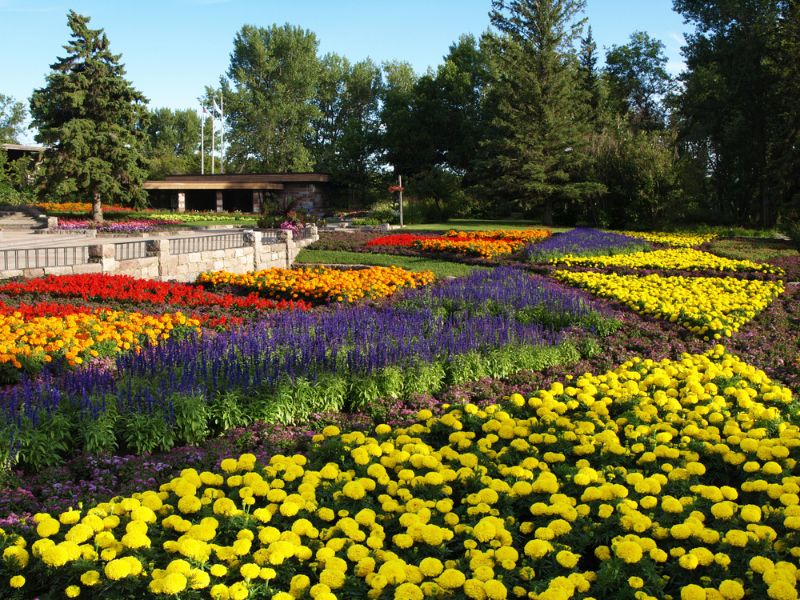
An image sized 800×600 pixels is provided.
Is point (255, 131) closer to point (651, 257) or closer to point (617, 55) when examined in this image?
point (617, 55)

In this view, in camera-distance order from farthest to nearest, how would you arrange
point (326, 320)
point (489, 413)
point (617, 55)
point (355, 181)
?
point (617, 55), point (355, 181), point (326, 320), point (489, 413)

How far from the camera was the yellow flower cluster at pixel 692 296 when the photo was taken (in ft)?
30.9

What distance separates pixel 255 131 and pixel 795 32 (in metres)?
44.3

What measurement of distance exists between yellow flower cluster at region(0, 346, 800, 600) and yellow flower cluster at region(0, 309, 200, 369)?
388cm

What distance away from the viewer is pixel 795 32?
30594 mm

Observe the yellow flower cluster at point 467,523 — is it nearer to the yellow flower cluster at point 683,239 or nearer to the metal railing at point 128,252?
the metal railing at point 128,252

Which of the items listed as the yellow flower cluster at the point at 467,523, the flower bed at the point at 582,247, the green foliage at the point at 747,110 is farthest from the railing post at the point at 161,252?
the green foliage at the point at 747,110

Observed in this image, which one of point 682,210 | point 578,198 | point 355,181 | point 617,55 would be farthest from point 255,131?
point 682,210

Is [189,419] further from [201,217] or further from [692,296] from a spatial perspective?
[201,217]

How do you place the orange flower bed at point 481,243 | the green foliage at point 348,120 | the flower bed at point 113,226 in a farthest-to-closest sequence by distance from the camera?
the green foliage at point 348,120
the flower bed at point 113,226
the orange flower bed at point 481,243

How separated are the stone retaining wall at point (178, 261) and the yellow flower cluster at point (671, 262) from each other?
23.8ft

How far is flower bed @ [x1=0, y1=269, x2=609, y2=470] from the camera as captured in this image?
5.11 meters

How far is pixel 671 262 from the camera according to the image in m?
16.8

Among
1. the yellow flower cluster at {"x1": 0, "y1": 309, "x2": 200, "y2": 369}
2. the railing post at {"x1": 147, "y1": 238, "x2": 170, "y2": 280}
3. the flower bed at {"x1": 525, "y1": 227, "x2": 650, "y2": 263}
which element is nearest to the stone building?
the flower bed at {"x1": 525, "y1": 227, "x2": 650, "y2": 263}
